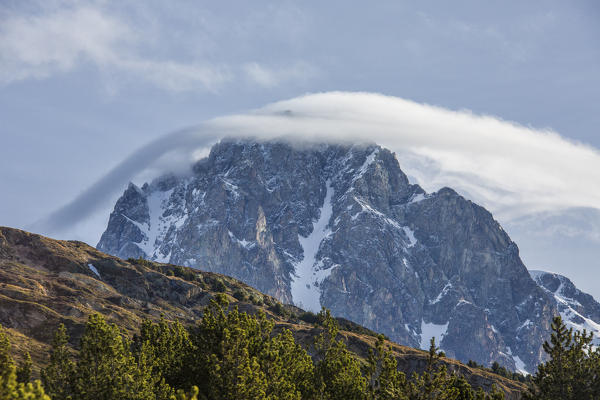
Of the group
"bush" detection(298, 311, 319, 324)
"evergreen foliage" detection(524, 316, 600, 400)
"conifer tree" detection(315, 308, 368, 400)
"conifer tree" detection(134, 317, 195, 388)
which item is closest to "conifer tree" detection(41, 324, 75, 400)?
"conifer tree" detection(134, 317, 195, 388)

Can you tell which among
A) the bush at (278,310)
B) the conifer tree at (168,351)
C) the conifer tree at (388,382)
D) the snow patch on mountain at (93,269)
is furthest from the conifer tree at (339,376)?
the bush at (278,310)

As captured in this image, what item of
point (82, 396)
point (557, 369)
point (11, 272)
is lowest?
point (82, 396)

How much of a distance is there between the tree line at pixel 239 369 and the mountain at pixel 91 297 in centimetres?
2573

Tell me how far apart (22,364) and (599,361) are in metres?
53.2

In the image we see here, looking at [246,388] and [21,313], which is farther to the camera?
[21,313]

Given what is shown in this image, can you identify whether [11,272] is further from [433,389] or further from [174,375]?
[433,389]

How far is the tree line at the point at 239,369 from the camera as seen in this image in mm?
47875

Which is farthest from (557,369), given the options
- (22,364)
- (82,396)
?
(22,364)

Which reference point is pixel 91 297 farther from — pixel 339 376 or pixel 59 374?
pixel 339 376

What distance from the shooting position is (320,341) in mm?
62812

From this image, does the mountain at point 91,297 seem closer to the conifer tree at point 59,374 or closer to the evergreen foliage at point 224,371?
the conifer tree at point 59,374

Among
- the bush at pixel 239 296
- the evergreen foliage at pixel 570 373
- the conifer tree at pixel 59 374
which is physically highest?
the bush at pixel 239 296

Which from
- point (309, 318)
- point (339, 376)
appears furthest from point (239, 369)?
point (309, 318)

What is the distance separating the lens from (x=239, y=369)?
1978 inches
